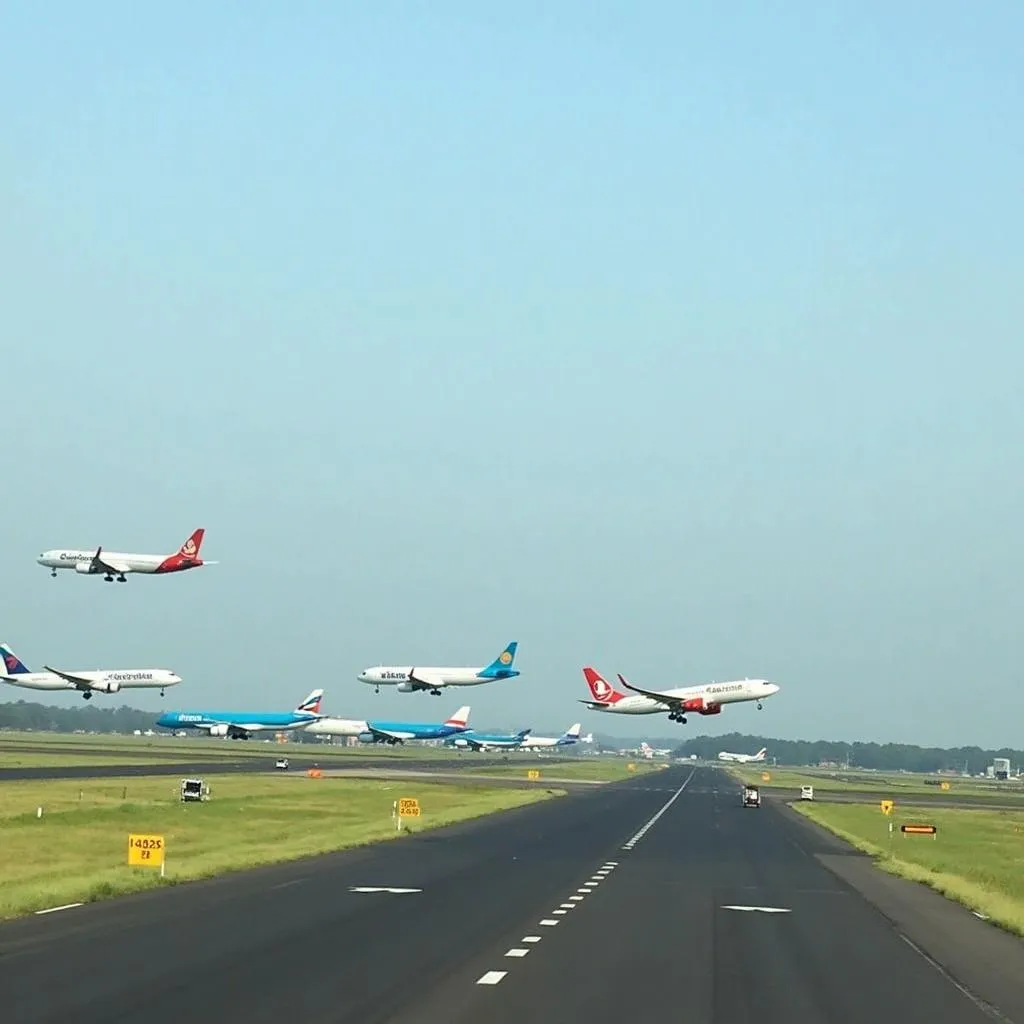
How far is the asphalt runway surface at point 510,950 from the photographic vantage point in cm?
1745

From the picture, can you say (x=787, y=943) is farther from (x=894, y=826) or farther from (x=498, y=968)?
(x=894, y=826)

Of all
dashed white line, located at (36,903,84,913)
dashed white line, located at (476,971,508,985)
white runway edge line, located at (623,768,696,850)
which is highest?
white runway edge line, located at (623,768,696,850)

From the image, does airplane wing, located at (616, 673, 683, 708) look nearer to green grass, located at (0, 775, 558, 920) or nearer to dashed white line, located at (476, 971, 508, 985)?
green grass, located at (0, 775, 558, 920)

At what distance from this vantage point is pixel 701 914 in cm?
3088

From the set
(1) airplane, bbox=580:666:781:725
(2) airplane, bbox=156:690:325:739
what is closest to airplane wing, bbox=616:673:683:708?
(1) airplane, bbox=580:666:781:725

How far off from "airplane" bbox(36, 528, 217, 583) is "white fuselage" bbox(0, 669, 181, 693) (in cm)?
3395

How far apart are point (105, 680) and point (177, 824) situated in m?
101

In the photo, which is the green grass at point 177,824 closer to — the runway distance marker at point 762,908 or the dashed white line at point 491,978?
the dashed white line at point 491,978

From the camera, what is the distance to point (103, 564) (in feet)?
366

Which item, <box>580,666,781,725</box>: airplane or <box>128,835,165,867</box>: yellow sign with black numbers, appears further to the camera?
<box>580,666,781,725</box>: airplane

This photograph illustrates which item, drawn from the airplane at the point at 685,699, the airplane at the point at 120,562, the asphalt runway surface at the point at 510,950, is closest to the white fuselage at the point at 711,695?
the airplane at the point at 685,699

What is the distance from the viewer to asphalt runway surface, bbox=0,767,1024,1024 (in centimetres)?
1745

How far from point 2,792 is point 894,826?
42967 mm

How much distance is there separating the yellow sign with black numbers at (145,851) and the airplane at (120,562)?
80.8m
